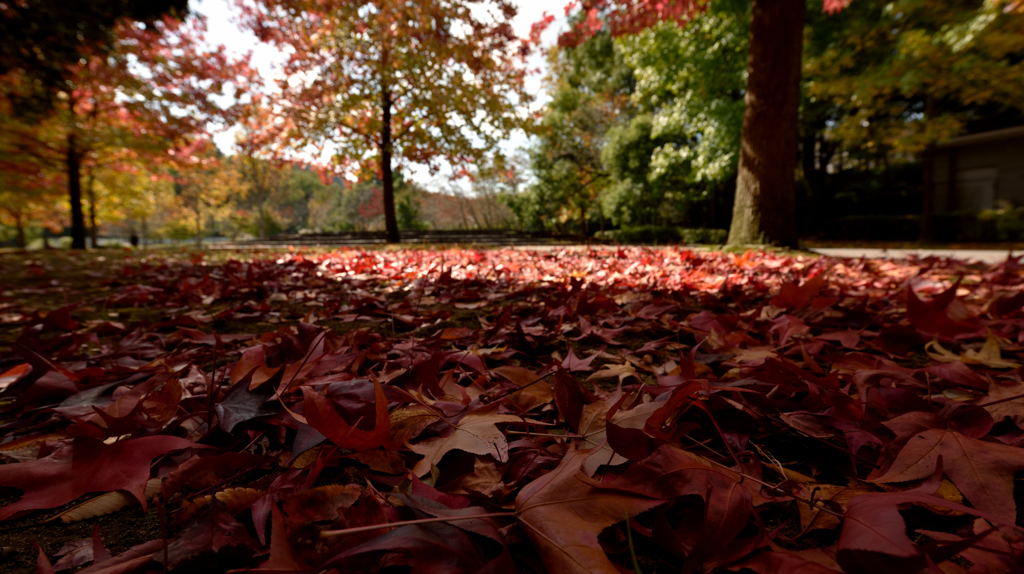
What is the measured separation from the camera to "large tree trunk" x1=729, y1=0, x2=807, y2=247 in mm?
5578

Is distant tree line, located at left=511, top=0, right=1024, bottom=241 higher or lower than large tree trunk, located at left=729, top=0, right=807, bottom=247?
higher

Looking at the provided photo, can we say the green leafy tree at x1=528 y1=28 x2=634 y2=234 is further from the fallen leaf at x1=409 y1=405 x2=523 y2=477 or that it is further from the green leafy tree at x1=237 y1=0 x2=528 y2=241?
the fallen leaf at x1=409 y1=405 x2=523 y2=477

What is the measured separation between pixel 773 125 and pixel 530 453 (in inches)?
247

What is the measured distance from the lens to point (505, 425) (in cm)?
81

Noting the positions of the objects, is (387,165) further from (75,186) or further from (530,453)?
(530,453)

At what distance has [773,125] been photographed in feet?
18.6

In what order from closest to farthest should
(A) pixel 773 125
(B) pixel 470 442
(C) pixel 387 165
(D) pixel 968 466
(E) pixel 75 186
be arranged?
(D) pixel 968 466 → (B) pixel 470 442 → (A) pixel 773 125 → (E) pixel 75 186 → (C) pixel 387 165

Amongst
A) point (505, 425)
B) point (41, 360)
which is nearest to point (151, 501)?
point (505, 425)

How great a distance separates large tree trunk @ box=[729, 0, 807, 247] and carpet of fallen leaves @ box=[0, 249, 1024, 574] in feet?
14.8

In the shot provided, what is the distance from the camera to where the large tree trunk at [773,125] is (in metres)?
5.58

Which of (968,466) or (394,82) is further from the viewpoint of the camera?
(394,82)

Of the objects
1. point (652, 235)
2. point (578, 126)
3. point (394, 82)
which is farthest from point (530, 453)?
point (578, 126)

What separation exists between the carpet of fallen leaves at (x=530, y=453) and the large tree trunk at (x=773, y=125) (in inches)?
178

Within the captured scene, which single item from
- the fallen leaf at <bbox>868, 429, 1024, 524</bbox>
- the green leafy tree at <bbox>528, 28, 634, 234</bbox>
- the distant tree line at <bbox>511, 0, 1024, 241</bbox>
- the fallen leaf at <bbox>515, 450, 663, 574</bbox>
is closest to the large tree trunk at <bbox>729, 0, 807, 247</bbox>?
the distant tree line at <bbox>511, 0, 1024, 241</bbox>
